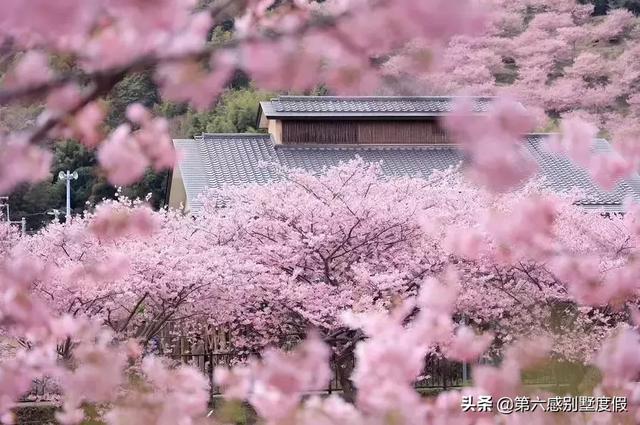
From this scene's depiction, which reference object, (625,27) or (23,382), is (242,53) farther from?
(625,27)

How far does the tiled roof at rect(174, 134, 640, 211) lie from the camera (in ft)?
58.8

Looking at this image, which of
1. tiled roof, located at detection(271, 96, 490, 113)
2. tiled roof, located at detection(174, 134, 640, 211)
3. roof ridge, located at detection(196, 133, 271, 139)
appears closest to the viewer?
tiled roof, located at detection(174, 134, 640, 211)

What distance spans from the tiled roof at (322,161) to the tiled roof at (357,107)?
0.74 metres

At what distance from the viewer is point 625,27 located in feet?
137

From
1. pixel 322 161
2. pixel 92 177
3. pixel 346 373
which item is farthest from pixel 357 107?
pixel 92 177

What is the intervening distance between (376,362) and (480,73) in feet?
129

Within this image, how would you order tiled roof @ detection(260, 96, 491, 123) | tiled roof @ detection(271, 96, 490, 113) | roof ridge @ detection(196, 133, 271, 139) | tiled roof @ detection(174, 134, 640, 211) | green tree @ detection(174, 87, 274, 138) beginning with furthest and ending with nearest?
green tree @ detection(174, 87, 274, 138) < tiled roof @ detection(271, 96, 490, 113) < tiled roof @ detection(260, 96, 491, 123) < roof ridge @ detection(196, 133, 271, 139) < tiled roof @ detection(174, 134, 640, 211)

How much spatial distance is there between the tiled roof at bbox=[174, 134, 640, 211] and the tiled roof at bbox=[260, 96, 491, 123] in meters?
0.74

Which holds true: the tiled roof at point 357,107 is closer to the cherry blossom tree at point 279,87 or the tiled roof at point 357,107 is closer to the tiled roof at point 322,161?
the tiled roof at point 322,161

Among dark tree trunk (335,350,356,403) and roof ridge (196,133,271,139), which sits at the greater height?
roof ridge (196,133,271,139)

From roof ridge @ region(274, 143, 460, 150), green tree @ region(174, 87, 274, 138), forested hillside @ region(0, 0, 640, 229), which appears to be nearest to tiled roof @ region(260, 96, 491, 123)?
roof ridge @ region(274, 143, 460, 150)

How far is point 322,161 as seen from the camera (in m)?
19.4

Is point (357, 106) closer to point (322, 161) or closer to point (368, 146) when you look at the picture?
point (368, 146)

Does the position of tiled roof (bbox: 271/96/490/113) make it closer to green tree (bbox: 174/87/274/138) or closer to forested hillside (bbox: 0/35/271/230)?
green tree (bbox: 174/87/274/138)
